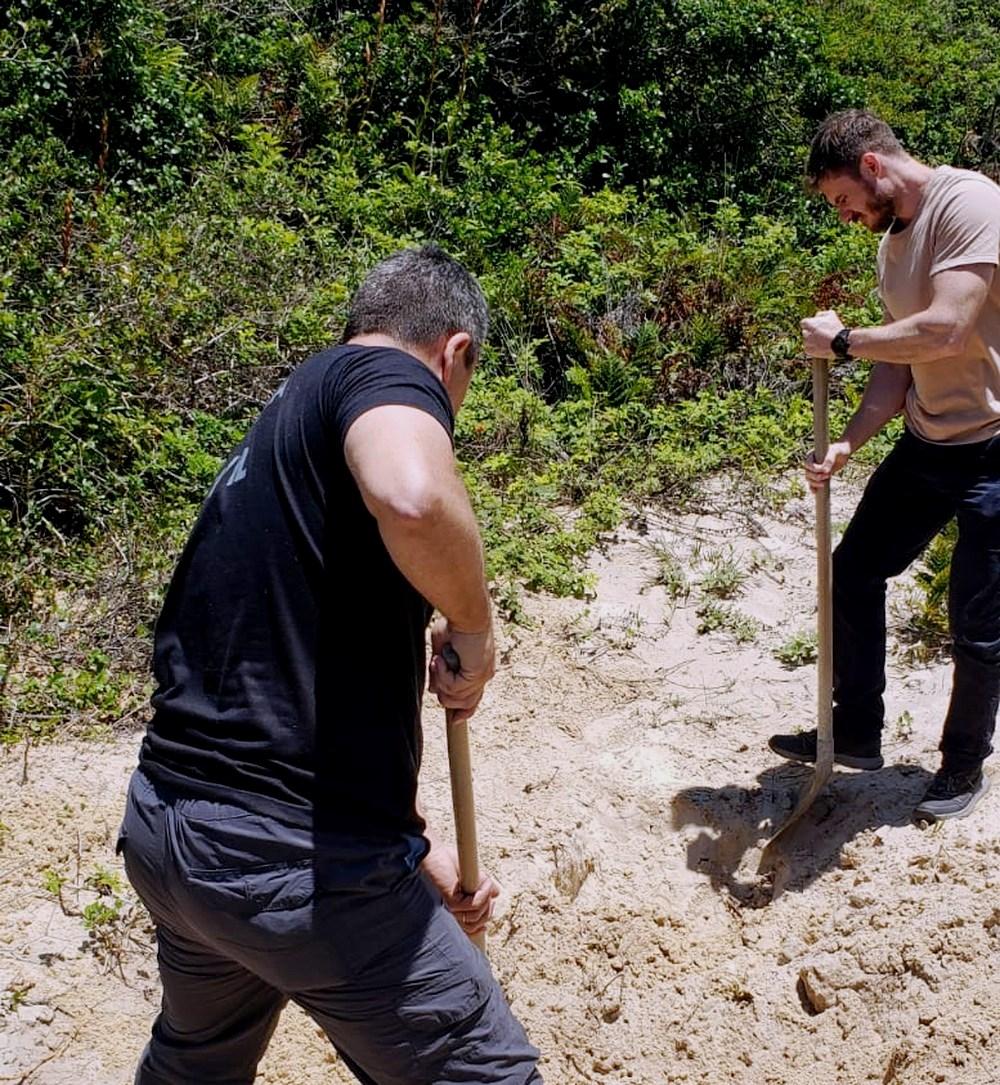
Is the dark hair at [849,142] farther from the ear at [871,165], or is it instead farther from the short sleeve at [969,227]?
the short sleeve at [969,227]

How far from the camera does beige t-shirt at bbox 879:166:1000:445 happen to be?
3670 millimetres

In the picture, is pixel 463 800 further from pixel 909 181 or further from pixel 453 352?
pixel 909 181

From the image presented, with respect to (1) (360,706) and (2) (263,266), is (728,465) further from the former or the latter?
(1) (360,706)

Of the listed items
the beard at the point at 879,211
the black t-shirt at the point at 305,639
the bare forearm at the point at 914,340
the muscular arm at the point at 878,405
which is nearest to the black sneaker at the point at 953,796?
the muscular arm at the point at 878,405

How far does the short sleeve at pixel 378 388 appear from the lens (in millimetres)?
2303

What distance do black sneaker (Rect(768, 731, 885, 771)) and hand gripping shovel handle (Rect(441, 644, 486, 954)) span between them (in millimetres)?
1884

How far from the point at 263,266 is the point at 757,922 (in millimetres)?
4659

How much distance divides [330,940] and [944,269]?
98.0 inches

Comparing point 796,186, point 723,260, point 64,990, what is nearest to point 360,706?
point 64,990

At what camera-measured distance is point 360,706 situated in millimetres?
2463

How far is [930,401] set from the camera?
3943mm

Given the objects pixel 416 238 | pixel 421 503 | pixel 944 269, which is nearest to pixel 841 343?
pixel 944 269

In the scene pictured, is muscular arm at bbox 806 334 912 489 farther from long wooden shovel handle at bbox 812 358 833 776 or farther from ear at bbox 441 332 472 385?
ear at bbox 441 332 472 385

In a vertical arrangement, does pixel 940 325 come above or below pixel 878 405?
above
